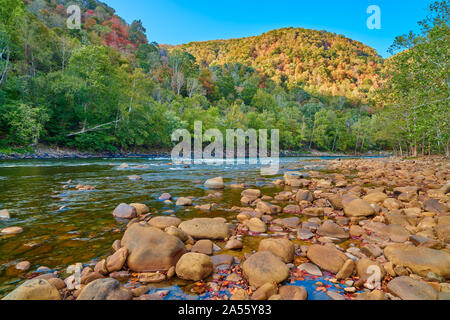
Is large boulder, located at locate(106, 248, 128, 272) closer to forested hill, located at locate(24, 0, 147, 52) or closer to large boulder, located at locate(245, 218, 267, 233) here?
large boulder, located at locate(245, 218, 267, 233)

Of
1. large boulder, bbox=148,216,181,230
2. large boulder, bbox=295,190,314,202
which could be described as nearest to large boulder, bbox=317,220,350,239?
large boulder, bbox=295,190,314,202

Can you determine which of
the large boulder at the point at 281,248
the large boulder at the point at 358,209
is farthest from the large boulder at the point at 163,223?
the large boulder at the point at 358,209

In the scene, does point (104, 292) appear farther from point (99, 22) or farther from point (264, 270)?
point (99, 22)

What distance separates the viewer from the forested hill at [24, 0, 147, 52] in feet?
200

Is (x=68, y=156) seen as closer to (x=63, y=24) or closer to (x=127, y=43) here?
(x=63, y=24)

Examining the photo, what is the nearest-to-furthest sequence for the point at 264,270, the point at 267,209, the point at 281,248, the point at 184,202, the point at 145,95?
the point at 264,270 < the point at 281,248 < the point at 267,209 < the point at 184,202 < the point at 145,95

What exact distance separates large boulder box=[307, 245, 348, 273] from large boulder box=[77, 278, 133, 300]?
2890mm

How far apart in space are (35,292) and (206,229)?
299 cm

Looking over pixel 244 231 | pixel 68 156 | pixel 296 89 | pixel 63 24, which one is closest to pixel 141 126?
pixel 68 156

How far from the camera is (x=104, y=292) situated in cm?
268

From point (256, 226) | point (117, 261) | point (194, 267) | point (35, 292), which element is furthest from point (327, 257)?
point (35, 292)

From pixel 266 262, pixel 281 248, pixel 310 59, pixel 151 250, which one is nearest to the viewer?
pixel 266 262

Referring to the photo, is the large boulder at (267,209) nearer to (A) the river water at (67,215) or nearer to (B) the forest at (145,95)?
(A) the river water at (67,215)
